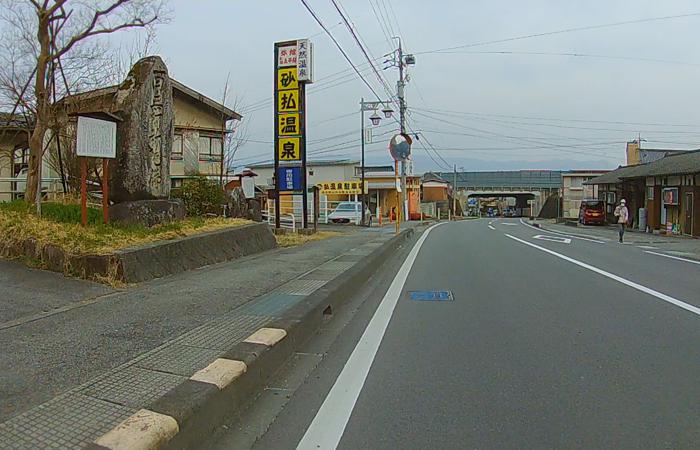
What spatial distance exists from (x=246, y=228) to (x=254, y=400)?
936cm

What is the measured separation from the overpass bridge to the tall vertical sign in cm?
7615

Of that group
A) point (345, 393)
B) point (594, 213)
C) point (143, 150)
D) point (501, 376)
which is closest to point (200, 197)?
point (143, 150)

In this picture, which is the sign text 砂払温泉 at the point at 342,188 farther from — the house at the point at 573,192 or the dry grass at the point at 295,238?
the house at the point at 573,192

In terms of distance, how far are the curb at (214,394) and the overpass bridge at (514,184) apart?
89.8 m

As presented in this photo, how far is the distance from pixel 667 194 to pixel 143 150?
2918 centimetres

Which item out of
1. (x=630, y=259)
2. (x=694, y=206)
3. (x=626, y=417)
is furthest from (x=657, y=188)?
(x=626, y=417)

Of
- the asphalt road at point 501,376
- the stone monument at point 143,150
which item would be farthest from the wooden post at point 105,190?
the asphalt road at point 501,376

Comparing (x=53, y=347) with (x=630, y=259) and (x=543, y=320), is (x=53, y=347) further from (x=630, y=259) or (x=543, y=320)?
(x=630, y=259)

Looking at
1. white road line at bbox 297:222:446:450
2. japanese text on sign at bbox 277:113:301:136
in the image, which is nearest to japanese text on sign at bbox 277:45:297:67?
japanese text on sign at bbox 277:113:301:136

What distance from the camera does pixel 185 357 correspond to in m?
5.16

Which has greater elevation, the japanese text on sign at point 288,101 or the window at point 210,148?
the japanese text on sign at point 288,101

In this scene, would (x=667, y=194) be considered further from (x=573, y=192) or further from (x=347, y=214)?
(x=573, y=192)

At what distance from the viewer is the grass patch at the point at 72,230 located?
29.9ft

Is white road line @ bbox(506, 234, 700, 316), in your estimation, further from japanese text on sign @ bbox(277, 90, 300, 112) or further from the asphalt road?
japanese text on sign @ bbox(277, 90, 300, 112)
